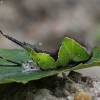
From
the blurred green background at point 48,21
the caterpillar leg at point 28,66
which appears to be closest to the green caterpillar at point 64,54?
the caterpillar leg at point 28,66

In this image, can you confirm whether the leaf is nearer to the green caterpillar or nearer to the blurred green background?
the green caterpillar

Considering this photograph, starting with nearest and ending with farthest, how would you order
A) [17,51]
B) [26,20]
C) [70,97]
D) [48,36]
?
1. [70,97]
2. [17,51]
3. [48,36]
4. [26,20]

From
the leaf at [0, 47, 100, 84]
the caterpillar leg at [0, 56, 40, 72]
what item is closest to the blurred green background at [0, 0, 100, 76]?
the leaf at [0, 47, 100, 84]

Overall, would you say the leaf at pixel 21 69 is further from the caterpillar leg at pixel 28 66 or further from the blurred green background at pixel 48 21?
the blurred green background at pixel 48 21

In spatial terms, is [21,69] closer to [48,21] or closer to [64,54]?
[64,54]

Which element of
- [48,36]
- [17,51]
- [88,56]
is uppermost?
[48,36]

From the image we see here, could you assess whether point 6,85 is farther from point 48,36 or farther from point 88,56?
point 48,36

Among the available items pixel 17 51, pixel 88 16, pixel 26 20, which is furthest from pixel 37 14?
pixel 17 51

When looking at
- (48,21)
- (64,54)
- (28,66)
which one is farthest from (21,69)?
(48,21)
